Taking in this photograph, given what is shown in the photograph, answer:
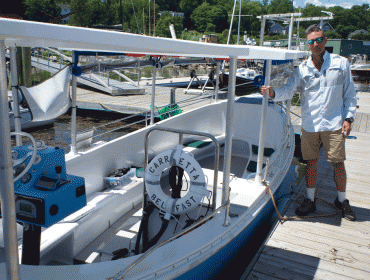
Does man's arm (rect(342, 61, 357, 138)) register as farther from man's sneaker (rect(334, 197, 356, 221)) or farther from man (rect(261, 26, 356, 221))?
man's sneaker (rect(334, 197, 356, 221))

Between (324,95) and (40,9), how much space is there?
2452 inches

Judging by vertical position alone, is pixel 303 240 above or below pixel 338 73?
below

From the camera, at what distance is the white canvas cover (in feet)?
12.0

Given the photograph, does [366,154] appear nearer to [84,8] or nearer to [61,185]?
[61,185]

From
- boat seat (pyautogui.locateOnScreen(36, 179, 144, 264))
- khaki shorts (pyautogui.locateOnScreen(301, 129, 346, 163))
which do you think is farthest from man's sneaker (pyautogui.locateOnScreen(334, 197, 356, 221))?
boat seat (pyautogui.locateOnScreen(36, 179, 144, 264))

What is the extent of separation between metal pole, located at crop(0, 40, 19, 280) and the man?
2.57 meters

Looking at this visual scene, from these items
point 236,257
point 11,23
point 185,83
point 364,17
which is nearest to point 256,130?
point 236,257

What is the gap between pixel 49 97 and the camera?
3.83 meters

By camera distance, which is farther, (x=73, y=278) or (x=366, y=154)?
(x=366, y=154)

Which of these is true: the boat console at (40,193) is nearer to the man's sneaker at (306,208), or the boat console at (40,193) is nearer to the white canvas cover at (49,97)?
the white canvas cover at (49,97)

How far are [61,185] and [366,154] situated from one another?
249 inches

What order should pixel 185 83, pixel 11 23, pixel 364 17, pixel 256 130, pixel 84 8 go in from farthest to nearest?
pixel 364 17 → pixel 84 8 → pixel 185 83 → pixel 256 130 → pixel 11 23

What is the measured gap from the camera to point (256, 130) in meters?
6.56

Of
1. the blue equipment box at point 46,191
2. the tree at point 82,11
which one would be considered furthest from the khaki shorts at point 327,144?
the tree at point 82,11
